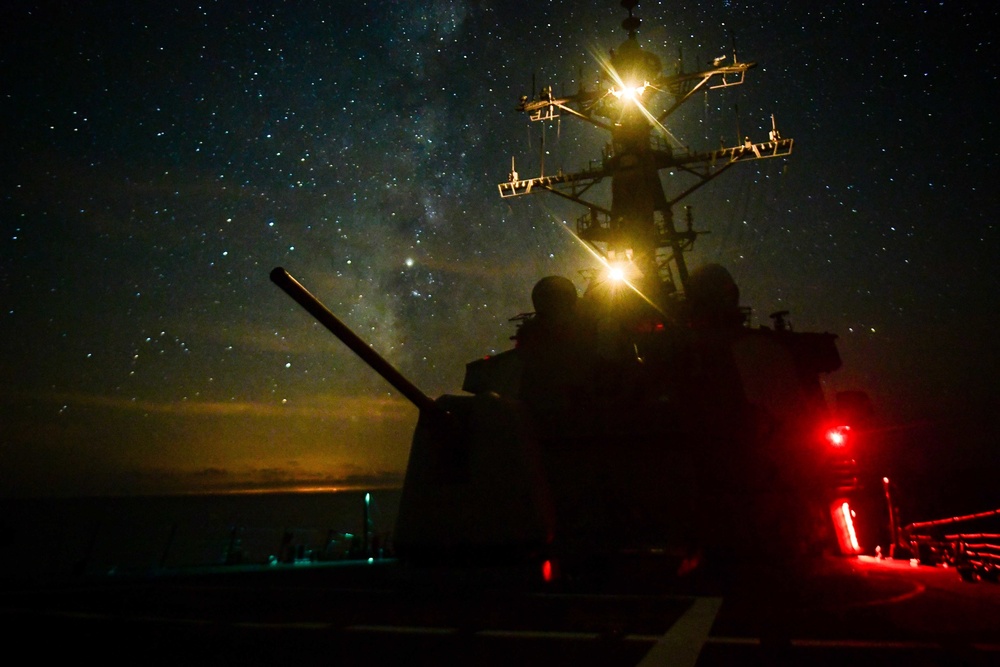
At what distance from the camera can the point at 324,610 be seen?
21.1ft

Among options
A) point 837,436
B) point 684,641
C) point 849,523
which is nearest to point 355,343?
point 684,641

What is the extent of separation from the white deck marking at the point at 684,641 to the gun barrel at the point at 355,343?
10.2 feet

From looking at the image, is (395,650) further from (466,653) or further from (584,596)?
(584,596)

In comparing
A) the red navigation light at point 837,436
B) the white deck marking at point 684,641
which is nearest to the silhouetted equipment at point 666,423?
the red navigation light at point 837,436

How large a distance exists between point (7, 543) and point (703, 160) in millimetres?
19031

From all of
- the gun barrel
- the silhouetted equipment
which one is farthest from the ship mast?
the gun barrel

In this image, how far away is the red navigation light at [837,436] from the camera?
14.1 metres

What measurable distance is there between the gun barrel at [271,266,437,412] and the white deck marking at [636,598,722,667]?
3.12m

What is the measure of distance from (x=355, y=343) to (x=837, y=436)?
42.9ft

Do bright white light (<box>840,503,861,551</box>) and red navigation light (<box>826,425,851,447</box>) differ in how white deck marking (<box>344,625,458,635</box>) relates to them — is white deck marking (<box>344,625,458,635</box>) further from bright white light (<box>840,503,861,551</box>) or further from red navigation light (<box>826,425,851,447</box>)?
bright white light (<box>840,503,861,551</box>)

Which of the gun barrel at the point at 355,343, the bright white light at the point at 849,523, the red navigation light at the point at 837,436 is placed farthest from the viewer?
the bright white light at the point at 849,523

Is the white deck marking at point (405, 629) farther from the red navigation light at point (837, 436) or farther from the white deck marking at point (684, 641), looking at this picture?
the red navigation light at point (837, 436)

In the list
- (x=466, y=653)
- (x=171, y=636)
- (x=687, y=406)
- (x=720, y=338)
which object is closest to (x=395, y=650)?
(x=466, y=653)

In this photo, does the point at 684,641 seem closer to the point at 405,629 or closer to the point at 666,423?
the point at 405,629
